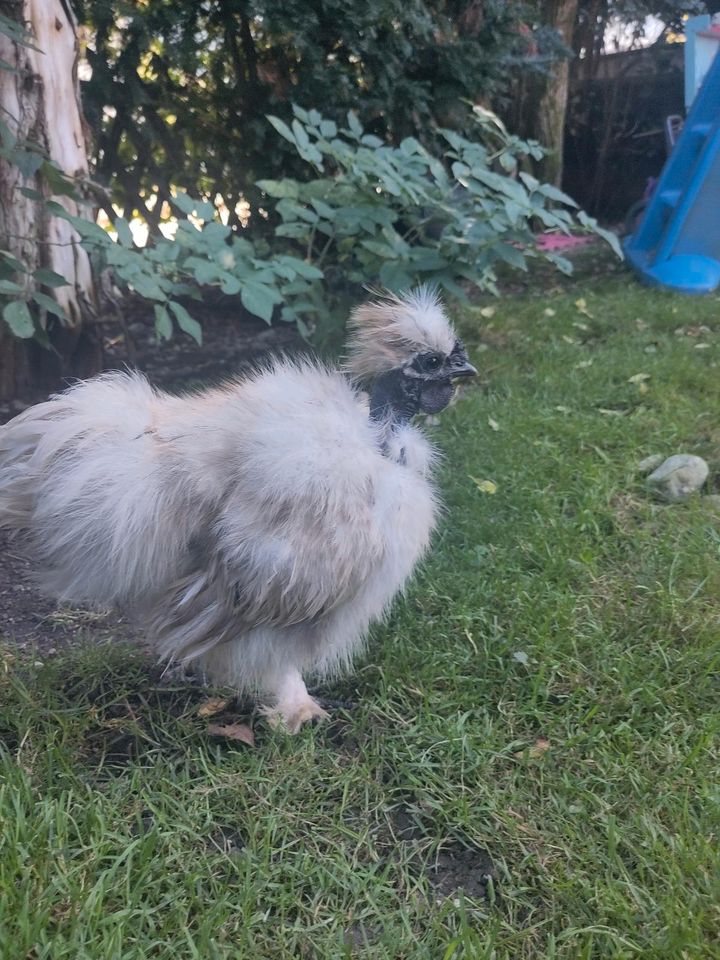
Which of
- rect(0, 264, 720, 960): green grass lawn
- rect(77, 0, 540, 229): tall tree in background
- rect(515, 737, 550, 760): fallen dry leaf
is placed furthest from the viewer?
rect(77, 0, 540, 229): tall tree in background

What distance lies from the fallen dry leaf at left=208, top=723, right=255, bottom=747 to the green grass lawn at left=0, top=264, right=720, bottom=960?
3cm

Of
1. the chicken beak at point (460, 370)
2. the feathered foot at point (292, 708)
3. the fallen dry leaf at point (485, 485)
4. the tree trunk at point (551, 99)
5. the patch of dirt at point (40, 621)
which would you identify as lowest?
the patch of dirt at point (40, 621)

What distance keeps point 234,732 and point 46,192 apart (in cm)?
248

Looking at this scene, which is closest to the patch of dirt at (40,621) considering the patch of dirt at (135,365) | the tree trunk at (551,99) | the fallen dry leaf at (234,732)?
the patch of dirt at (135,365)

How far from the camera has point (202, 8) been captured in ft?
14.9

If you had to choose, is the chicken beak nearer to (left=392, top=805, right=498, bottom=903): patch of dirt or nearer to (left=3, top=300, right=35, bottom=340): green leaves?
(left=392, top=805, right=498, bottom=903): patch of dirt

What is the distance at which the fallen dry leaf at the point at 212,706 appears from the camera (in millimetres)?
2348

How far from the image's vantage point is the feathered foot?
2293mm

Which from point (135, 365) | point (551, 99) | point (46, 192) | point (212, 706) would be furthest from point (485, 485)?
point (551, 99)

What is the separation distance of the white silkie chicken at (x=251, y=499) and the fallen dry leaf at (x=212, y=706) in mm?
134

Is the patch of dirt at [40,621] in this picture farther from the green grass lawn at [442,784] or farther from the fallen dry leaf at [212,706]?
the fallen dry leaf at [212,706]

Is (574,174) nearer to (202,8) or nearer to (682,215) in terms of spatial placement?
(682,215)

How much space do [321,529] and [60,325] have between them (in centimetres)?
238

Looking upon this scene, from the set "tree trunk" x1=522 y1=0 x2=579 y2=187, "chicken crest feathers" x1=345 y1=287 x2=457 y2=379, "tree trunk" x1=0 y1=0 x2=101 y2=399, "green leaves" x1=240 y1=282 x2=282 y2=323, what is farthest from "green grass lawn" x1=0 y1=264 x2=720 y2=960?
"tree trunk" x1=522 y1=0 x2=579 y2=187
